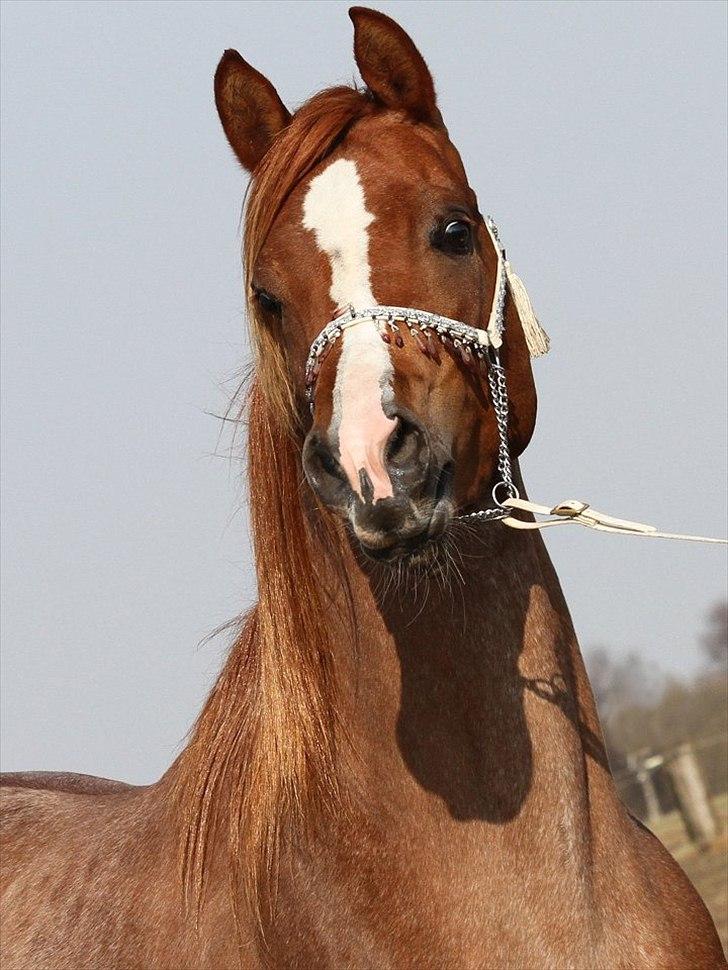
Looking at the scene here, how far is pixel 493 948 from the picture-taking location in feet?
11.1

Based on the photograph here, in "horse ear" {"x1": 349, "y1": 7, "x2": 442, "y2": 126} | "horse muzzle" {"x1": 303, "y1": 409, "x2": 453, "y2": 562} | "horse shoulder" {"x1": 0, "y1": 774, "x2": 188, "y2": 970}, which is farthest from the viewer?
"horse shoulder" {"x1": 0, "y1": 774, "x2": 188, "y2": 970}

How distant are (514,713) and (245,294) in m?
1.38

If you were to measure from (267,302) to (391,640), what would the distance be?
982mm

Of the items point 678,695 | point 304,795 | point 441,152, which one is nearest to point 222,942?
point 304,795

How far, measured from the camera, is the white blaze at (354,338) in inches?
126

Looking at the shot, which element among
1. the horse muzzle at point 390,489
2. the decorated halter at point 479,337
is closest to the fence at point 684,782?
the decorated halter at point 479,337

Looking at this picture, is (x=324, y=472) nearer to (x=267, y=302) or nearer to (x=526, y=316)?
(x=267, y=302)

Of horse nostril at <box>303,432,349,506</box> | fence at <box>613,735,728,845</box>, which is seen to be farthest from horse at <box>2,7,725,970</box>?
fence at <box>613,735,728,845</box>

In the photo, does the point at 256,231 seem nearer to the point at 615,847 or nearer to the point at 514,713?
the point at 514,713

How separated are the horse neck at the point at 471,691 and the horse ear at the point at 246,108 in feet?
4.42

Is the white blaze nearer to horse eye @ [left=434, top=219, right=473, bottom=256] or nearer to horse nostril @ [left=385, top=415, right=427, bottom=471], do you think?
horse nostril @ [left=385, top=415, right=427, bottom=471]

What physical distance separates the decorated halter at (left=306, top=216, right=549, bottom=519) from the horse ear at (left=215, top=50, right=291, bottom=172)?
2.34 feet

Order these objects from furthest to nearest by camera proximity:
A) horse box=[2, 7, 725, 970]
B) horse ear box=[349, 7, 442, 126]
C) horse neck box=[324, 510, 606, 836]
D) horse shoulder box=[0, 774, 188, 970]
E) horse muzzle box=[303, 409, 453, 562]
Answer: horse shoulder box=[0, 774, 188, 970] < horse ear box=[349, 7, 442, 126] < horse neck box=[324, 510, 606, 836] < horse box=[2, 7, 725, 970] < horse muzzle box=[303, 409, 453, 562]

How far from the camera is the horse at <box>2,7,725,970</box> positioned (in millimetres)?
3400
